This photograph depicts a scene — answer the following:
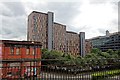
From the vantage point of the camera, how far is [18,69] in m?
2.73

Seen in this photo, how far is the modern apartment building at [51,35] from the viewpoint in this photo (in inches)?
1292

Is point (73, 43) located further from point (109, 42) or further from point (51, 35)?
point (109, 42)

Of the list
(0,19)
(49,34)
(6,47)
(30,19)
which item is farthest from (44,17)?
(0,19)

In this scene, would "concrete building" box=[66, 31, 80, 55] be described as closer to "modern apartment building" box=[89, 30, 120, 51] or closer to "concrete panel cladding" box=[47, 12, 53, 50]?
"concrete panel cladding" box=[47, 12, 53, 50]

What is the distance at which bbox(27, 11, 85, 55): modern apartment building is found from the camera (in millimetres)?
32812

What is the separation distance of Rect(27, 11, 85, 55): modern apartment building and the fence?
26.7 meters

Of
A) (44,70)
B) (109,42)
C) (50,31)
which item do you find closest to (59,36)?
(50,31)

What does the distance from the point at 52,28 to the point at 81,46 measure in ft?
32.8

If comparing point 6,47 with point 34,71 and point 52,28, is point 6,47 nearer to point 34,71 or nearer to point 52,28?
point 34,71

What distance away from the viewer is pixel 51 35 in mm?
38719

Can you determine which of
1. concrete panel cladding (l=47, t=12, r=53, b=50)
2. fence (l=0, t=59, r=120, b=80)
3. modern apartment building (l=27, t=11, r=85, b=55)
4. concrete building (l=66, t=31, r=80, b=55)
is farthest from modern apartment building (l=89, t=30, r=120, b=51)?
fence (l=0, t=59, r=120, b=80)

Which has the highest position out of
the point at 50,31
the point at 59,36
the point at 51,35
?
the point at 50,31

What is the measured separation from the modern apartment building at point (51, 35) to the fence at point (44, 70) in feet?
87.6

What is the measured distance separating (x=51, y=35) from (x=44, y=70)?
118ft
